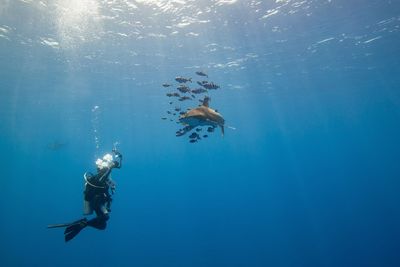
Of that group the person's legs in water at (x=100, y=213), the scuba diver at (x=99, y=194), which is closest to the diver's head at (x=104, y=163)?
the scuba diver at (x=99, y=194)

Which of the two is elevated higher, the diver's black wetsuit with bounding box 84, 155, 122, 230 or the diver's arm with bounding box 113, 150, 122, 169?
the diver's arm with bounding box 113, 150, 122, 169

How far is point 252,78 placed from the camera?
3272 centimetres

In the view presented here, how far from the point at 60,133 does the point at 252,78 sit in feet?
172

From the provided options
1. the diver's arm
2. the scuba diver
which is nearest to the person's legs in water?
the scuba diver

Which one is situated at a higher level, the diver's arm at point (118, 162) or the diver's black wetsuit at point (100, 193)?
the diver's arm at point (118, 162)

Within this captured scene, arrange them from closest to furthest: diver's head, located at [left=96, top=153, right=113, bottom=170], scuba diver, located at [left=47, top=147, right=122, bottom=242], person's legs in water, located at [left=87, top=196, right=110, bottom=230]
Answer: person's legs in water, located at [left=87, top=196, right=110, bottom=230]
scuba diver, located at [left=47, top=147, right=122, bottom=242]
diver's head, located at [left=96, top=153, right=113, bottom=170]

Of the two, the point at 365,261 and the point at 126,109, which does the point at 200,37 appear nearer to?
the point at 126,109

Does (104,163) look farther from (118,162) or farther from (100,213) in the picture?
(100,213)

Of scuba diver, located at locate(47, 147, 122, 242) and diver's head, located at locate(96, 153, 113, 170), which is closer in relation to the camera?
scuba diver, located at locate(47, 147, 122, 242)

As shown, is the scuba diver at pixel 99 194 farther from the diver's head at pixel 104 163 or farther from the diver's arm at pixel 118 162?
the diver's arm at pixel 118 162

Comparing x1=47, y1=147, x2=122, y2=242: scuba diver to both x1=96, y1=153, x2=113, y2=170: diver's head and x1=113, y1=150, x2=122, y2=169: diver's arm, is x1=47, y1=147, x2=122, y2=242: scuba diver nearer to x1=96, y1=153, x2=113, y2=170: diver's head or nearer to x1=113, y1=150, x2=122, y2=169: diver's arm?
x1=96, y1=153, x2=113, y2=170: diver's head

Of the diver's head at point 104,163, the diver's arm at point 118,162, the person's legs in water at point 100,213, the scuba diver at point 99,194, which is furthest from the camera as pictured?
the diver's arm at point 118,162

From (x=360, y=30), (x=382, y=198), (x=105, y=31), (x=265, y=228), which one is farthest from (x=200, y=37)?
(x=382, y=198)

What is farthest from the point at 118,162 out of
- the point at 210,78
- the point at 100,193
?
the point at 210,78
